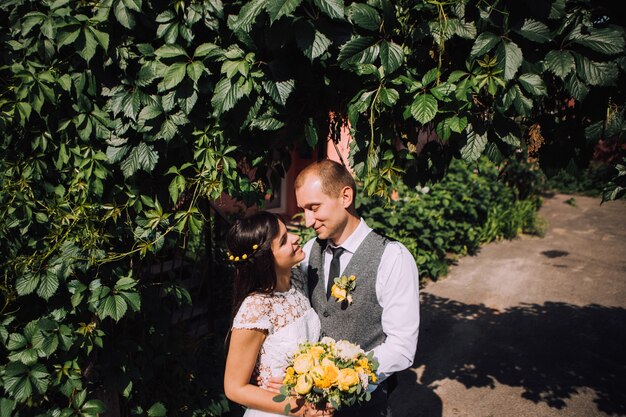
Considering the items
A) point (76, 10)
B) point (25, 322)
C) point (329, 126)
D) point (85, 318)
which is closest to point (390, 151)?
point (329, 126)

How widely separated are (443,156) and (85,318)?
215 centimetres

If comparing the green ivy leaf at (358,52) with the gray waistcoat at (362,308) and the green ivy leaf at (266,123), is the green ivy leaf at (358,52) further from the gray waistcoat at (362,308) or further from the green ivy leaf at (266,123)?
the gray waistcoat at (362,308)

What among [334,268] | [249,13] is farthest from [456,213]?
[249,13]

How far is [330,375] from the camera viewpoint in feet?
5.66

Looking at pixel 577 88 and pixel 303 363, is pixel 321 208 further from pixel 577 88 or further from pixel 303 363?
pixel 577 88

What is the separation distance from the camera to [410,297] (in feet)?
6.91

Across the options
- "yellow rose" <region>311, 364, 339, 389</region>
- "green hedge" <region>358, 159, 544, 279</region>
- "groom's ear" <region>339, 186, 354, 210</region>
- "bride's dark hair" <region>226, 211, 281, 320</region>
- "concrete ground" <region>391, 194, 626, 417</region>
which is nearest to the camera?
"yellow rose" <region>311, 364, 339, 389</region>

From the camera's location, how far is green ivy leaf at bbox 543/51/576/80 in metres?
1.62

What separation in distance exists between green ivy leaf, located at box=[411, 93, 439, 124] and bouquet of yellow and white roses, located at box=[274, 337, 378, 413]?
3.35 ft

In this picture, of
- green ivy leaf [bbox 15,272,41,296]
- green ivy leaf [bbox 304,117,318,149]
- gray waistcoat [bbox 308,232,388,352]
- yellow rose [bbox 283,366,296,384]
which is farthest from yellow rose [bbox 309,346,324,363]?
green ivy leaf [bbox 15,272,41,296]

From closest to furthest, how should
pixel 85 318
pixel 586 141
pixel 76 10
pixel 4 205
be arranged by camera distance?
pixel 586 141 < pixel 76 10 < pixel 4 205 < pixel 85 318

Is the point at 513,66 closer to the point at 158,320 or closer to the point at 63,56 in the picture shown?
the point at 63,56

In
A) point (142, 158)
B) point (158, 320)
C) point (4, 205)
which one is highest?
point (142, 158)

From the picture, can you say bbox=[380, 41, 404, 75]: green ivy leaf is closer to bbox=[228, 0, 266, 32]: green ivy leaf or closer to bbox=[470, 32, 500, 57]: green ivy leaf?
bbox=[470, 32, 500, 57]: green ivy leaf
